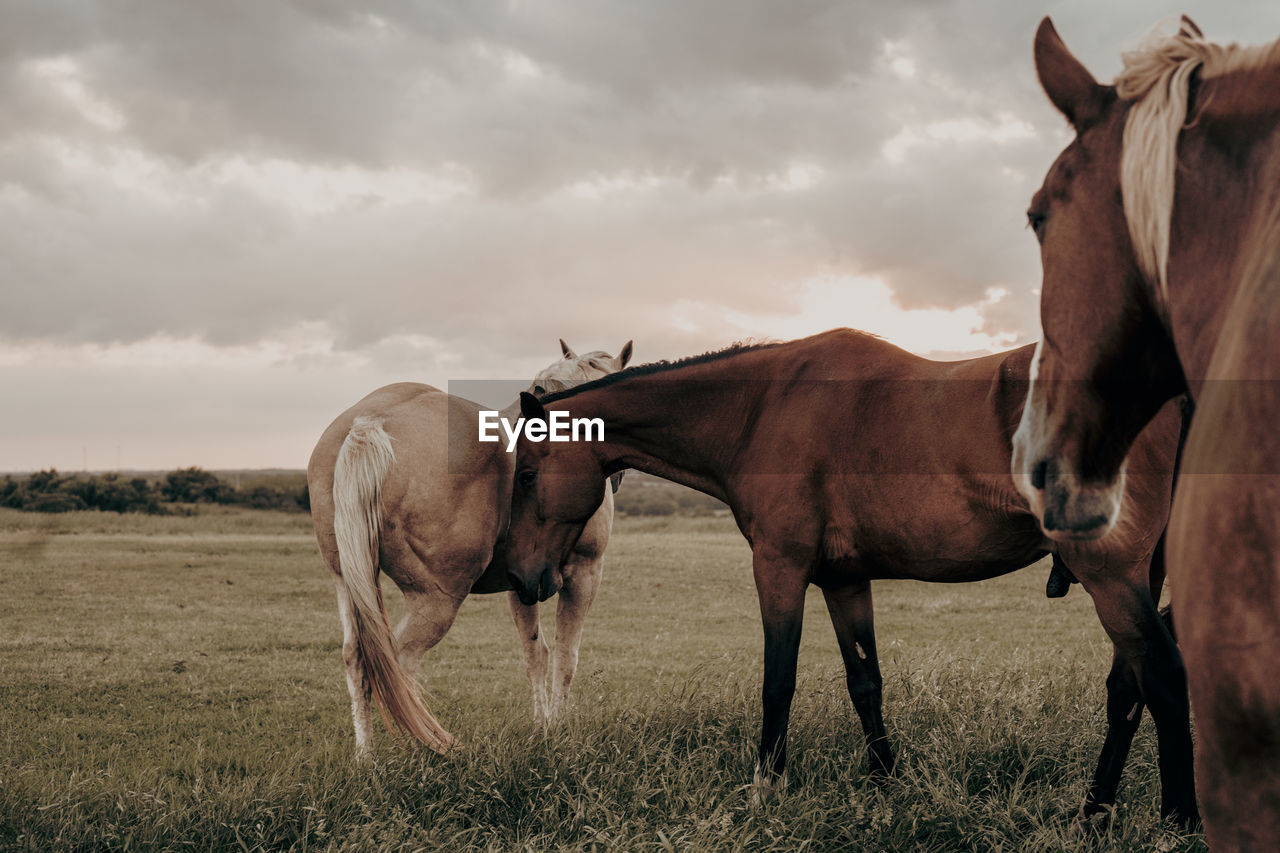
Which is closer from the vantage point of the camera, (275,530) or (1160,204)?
(1160,204)

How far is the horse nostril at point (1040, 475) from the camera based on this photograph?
5.16ft

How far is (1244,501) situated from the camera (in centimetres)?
110

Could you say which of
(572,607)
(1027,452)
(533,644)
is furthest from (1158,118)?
(533,644)

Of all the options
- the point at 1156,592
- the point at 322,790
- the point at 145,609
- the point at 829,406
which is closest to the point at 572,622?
the point at 322,790

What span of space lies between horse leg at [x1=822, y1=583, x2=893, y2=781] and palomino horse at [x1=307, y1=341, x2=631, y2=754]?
1886 millimetres

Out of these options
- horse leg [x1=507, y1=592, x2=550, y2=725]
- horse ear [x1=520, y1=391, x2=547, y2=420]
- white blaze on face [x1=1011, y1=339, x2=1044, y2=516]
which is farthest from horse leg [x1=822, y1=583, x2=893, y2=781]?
white blaze on face [x1=1011, y1=339, x2=1044, y2=516]

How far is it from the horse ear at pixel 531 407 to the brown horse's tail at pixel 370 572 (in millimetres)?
860

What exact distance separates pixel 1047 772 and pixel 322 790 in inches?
129

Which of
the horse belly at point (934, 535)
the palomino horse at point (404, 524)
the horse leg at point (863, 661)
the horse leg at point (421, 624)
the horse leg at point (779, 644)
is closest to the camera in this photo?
the horse belly at point (934, 535)

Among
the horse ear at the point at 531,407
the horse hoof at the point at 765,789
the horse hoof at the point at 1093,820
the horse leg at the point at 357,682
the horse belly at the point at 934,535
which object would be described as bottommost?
the horse hoof at the point at 1093,820

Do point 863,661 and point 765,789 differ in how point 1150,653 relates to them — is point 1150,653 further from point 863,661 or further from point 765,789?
point 765,789

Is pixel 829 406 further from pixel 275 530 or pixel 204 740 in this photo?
pixel 275 530
